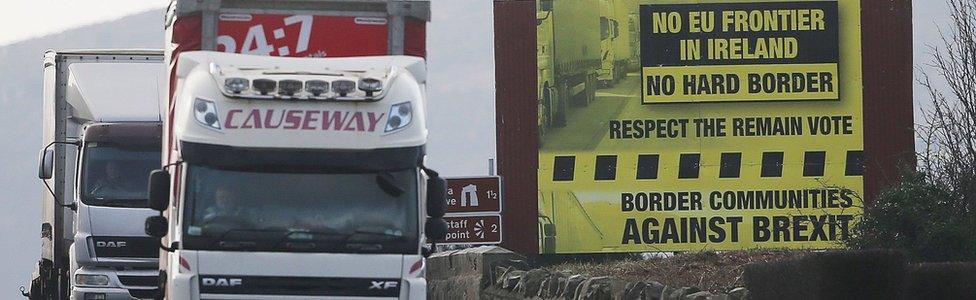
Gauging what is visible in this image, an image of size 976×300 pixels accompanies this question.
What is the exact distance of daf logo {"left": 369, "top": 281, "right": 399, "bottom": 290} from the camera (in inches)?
552

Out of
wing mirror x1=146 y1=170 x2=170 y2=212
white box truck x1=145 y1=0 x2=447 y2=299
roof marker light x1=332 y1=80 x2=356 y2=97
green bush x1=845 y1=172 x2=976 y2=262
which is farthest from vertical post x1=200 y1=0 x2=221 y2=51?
green bush x1=845 y1=172 x2=976 y2=262

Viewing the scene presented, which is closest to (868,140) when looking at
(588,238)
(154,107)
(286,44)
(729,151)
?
(729,151)

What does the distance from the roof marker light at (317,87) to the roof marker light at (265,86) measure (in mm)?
242

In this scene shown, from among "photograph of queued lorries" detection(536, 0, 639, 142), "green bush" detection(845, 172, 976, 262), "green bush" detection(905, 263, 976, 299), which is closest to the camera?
"green bush" detection(905, 263, 976, 299)

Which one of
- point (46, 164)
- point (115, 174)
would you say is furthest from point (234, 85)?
point (46, 164)

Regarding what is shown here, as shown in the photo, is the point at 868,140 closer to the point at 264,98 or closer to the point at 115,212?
the point at 115,212

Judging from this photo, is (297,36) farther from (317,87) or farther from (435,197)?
(435,197)

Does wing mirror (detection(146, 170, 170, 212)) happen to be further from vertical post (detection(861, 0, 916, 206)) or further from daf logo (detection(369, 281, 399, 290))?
vertical post (detection(861, 0, 916, 206))

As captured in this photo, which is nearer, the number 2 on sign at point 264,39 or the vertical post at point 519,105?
the number 2 on sign at point 264,39

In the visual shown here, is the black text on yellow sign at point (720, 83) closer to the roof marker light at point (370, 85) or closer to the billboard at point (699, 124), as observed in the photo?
the billboard at point (699, 124)

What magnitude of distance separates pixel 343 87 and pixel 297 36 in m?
1.37

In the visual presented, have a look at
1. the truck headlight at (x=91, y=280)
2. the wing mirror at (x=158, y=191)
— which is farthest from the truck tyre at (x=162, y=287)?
the truck headlight at (x=91, y=280)

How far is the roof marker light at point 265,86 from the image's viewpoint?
1409cm

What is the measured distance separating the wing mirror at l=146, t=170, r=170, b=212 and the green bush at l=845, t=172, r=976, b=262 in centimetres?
786
